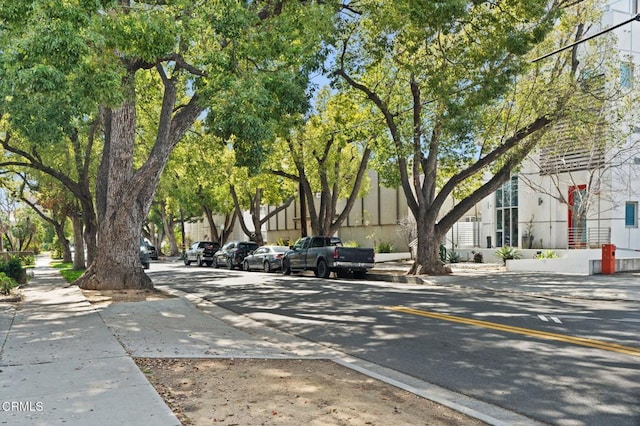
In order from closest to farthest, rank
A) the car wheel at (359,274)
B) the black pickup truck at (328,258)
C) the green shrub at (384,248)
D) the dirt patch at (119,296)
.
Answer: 1. the dirt patch at (119,296)
2. the black pickup truck at (328,258)
3. the car wheel at (359,274)
4. the green shrub at (384,248)

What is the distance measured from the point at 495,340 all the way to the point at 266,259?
21521 millimetres

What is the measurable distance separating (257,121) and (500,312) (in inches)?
260

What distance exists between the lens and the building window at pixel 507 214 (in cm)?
3180

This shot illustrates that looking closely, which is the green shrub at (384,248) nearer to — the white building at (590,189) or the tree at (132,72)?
the white building at (590,189)

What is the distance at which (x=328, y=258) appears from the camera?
2369cm

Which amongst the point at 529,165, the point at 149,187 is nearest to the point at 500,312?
the point at 149,187

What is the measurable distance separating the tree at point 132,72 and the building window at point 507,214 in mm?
17835

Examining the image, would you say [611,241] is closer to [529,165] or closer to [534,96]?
[529,165]

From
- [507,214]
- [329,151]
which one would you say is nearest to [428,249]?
[329,151]

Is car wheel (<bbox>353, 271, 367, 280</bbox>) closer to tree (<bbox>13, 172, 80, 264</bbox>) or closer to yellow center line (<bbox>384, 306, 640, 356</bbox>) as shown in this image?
yellow center line (<bbox>384, 306, 640, 356</bbox>)

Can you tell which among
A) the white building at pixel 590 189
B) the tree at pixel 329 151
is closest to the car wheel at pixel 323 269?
the tree at pixel 329 151

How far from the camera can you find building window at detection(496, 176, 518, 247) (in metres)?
31.8

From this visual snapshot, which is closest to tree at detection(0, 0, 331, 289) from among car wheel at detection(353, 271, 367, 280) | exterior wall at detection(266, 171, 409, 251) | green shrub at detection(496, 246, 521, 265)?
car wheel at detection(353, 271, 367, 280)

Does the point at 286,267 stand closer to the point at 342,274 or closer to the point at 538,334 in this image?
the point at 342,274
